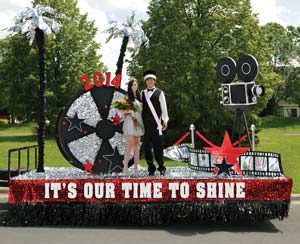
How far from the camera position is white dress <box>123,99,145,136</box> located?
26.7 ft

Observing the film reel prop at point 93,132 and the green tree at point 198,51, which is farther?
the green tree at point 198,51

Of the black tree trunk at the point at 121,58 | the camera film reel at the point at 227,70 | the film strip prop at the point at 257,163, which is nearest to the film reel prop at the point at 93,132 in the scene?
the black tree trunk at the point at 121,58

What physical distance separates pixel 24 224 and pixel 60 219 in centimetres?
53

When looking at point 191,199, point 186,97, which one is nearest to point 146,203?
point 191,199

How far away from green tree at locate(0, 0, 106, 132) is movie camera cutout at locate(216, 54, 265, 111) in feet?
77.8

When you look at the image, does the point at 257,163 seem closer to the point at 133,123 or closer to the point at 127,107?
the point at 133,123

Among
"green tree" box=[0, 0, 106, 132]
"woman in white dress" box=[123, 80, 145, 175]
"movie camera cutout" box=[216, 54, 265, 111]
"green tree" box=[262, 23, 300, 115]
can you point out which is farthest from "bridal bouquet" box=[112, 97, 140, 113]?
"green tree" box=[262, 23, 300, 115]

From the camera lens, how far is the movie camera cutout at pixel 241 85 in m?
9.21

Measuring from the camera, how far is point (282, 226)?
302 inches

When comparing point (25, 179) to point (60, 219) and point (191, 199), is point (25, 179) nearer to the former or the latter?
point (60, 219)

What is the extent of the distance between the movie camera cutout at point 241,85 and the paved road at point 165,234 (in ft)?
8.18

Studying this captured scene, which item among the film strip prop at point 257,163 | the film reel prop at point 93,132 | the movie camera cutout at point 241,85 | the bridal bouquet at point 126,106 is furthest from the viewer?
the movie camera cutout at point 241,85

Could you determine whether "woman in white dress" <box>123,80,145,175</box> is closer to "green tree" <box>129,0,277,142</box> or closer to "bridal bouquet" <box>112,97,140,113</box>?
"bridal bouquet" <box>112,97,140,113</box>

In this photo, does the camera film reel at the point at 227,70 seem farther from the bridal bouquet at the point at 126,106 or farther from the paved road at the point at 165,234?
the paved road at the point at 165,234
